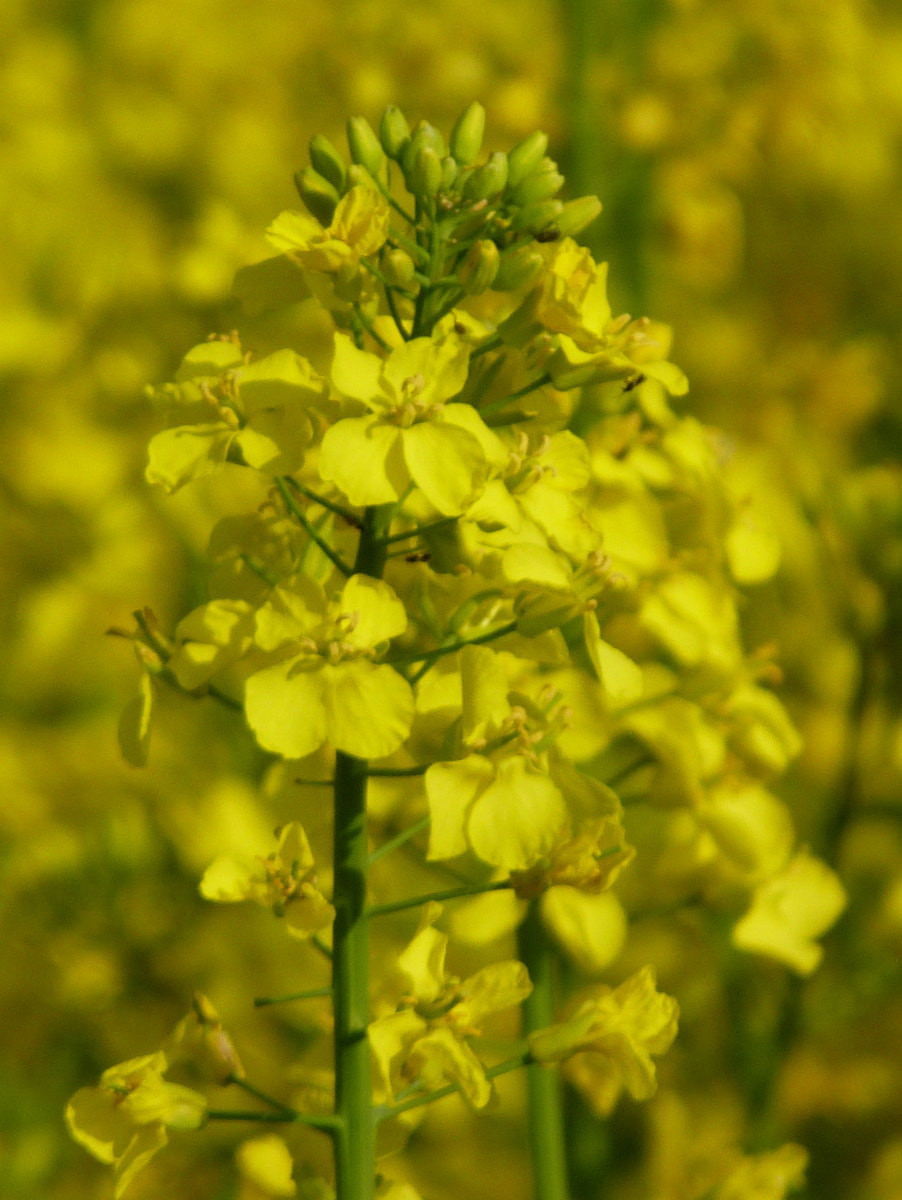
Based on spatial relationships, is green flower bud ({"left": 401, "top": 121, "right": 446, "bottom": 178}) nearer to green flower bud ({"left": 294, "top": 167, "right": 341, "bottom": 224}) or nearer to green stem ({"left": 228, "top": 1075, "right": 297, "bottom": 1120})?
green flower bud ({"left": 294, "top": 167, "right": 341, "bottom": 224})

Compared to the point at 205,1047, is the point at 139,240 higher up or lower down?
higher up

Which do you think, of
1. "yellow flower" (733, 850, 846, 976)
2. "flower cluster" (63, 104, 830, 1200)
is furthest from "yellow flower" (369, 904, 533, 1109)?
"yellow flower" (733, 850, 846, 976)

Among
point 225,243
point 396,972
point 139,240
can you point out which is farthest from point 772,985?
point 139,240

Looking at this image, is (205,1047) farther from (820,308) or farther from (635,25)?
(820,308)

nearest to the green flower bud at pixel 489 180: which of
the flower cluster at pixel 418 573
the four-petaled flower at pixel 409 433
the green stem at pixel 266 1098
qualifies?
the flower cluster at pixel 418 573

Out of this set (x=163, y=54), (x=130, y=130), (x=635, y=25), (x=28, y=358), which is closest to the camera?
(x=28, y=358)

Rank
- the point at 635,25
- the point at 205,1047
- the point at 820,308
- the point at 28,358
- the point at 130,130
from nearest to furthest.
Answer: the point at 205,1047, the point at 28,358, the point at 635,25, the point at 820,308, the point at 130,130
